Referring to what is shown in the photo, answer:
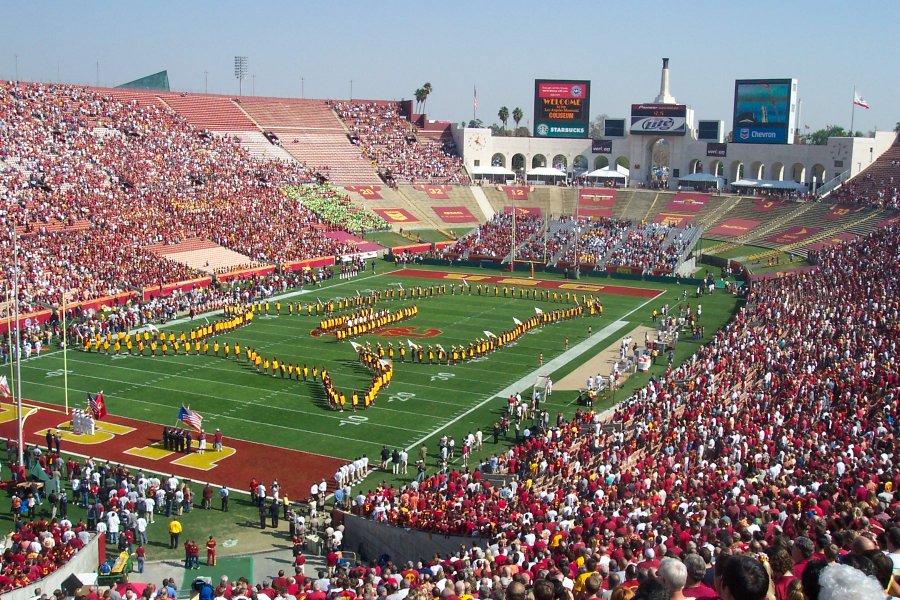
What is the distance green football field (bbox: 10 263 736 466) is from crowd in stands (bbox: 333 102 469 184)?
113 feet

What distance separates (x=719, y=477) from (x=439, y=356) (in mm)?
16897

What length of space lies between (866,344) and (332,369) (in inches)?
641

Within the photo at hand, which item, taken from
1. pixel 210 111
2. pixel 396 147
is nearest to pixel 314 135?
pixel 396 147

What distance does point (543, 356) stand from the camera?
32.9m

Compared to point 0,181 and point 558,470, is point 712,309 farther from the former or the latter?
point 0,181

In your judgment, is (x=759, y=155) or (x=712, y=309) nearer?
(x=712, y=309)

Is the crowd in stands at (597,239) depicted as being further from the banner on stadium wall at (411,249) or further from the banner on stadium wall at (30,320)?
the banner on stadium wall at (30,320)

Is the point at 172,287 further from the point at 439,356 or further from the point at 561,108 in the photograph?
the point at 561,108

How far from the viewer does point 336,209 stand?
62656 mm

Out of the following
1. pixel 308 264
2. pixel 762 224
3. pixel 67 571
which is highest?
pixel 762 224

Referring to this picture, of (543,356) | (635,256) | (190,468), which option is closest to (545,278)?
(635,256)

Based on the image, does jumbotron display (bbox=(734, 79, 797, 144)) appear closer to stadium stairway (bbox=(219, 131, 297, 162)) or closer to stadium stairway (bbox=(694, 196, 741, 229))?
stadium stairway (bbox=(694, 196, 741, 229))

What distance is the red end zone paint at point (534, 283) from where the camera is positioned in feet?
153

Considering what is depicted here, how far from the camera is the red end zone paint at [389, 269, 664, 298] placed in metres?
46.6
